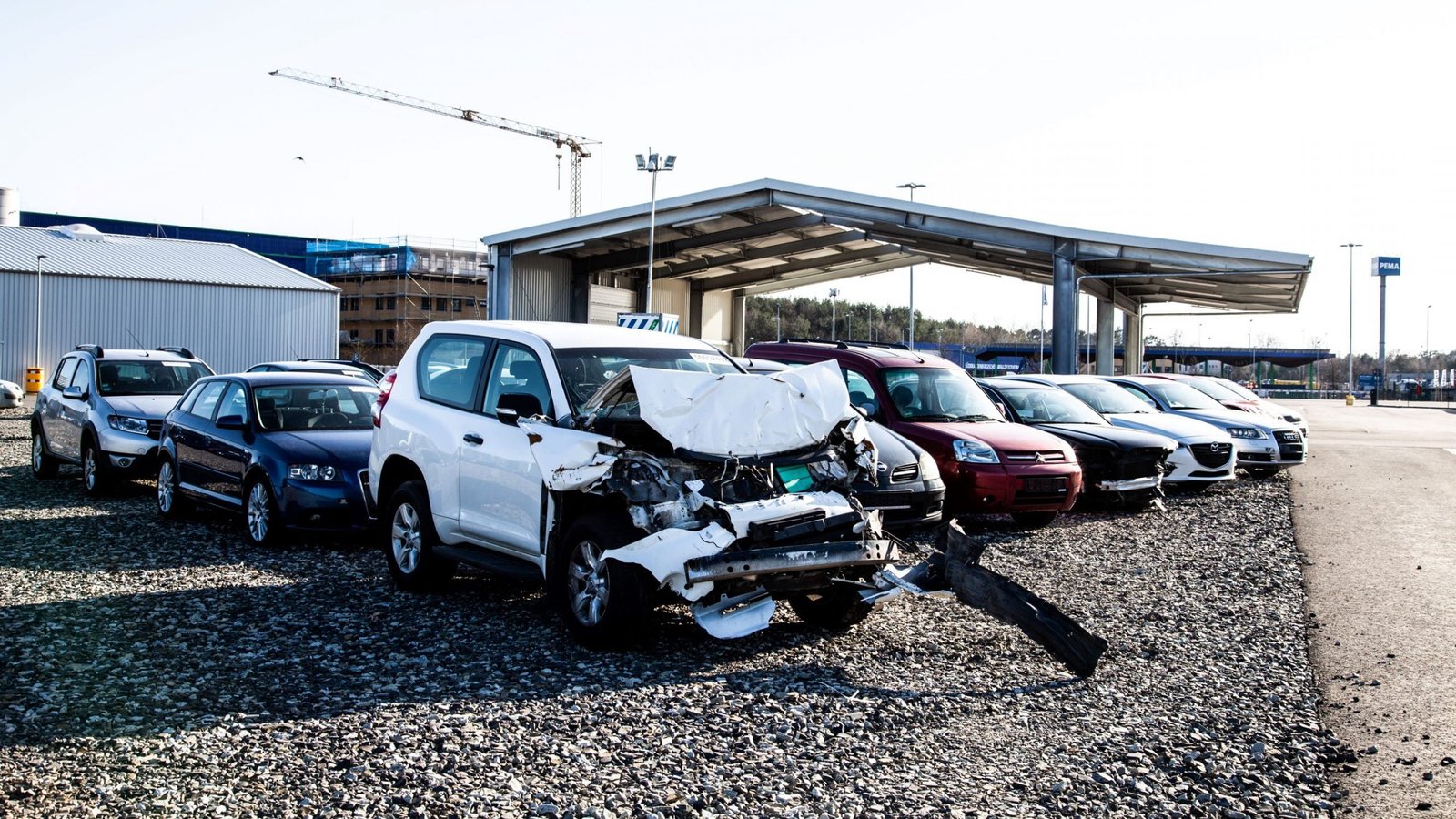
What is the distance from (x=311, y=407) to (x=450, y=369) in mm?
3815

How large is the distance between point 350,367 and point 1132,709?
16.7 m

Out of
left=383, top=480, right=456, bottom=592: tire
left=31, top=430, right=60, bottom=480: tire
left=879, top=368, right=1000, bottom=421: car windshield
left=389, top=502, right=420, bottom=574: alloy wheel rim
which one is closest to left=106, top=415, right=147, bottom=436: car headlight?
left=31, top=430, right=60, bottom=480: tire

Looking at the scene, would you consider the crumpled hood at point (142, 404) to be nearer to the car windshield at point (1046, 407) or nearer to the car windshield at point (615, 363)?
the car windshield at point (615, 363)

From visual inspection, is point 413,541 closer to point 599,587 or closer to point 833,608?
point 599,587

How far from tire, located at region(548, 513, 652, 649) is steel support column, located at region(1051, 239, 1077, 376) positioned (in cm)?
2673

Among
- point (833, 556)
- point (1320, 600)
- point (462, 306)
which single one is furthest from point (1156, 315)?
point (833, 556)

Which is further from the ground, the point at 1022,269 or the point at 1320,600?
the point at 1022,269

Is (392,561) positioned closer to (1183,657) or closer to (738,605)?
(738,605)

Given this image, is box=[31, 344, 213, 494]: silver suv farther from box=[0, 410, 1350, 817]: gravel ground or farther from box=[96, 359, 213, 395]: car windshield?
box=[0, 410, 1350, 817]: gravel ground

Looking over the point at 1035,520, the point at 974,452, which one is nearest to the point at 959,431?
the point at 974,452

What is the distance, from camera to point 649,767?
16.3 ft

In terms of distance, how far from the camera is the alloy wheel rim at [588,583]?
21.8 feet

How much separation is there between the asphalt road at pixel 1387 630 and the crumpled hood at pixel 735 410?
125 inches

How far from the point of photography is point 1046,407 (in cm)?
1531
